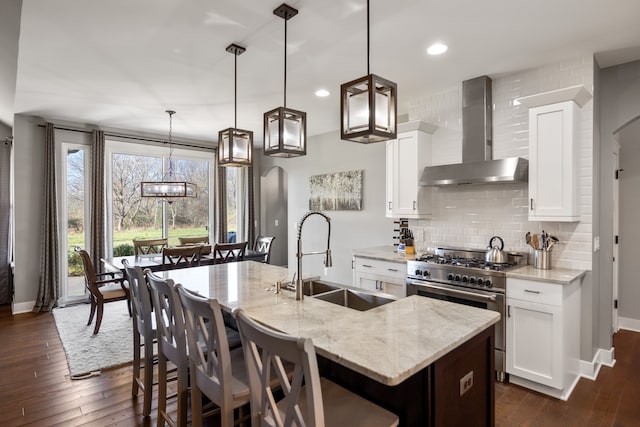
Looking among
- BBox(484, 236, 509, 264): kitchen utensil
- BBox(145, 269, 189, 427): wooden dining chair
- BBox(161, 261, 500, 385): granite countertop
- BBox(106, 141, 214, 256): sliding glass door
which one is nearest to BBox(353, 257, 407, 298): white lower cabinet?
BBox(484, 236, 509, 264): kitchen utensil

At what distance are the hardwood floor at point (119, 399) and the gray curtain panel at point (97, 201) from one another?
6.82ft

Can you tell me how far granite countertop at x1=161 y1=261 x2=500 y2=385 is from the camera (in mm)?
1270

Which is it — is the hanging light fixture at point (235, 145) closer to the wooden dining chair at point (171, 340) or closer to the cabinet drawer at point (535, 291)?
the wooden dining chair at point (171, 340)

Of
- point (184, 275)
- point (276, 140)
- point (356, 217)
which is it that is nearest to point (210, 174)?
point (356, 217)

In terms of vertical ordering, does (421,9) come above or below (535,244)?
above

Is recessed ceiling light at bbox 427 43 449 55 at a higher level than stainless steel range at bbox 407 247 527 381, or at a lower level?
higher

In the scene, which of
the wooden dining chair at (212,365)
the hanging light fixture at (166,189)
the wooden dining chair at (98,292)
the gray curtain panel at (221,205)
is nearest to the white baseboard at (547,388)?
the wooden dining chair at (212,365)

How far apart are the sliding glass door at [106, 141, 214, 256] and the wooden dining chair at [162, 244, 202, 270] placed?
1323mm

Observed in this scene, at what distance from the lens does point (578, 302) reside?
121 inches

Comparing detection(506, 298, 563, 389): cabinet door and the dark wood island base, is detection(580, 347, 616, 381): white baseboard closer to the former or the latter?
detection(506, 298, 563, 389): cabinet door

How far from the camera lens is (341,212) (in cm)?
583

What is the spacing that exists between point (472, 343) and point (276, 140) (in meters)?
1.66

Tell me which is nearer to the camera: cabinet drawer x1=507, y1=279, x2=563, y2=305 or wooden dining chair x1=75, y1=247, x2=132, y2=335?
cabinet drawer x1=507, y1=279, x2=563, y2=305

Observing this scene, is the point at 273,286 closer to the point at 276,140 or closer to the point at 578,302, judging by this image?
the point at 276,140
